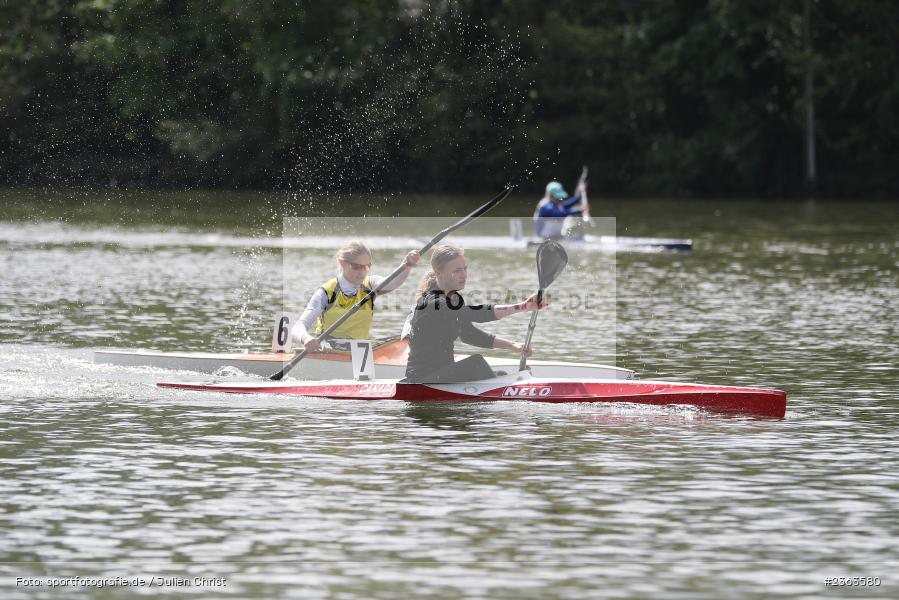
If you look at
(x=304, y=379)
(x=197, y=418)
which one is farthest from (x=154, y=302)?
(x=197, y=418)

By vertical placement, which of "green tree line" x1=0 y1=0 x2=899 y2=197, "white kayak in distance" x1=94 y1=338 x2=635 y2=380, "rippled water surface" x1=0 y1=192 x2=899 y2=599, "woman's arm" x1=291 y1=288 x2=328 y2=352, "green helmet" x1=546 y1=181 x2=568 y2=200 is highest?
"green tree line" x1=0 y1=0 x2=899 y2=197

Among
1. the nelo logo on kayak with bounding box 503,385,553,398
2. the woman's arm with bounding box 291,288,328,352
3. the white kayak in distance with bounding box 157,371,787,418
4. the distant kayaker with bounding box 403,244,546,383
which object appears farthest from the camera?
the woman's arm with bounding box 291,288,328,352

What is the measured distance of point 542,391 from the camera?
13.2 m

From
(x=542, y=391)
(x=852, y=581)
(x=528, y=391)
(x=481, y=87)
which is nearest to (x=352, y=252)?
(x=528, y=391)

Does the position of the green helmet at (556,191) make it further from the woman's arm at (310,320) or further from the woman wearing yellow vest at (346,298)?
the woman's arm at (310,320)

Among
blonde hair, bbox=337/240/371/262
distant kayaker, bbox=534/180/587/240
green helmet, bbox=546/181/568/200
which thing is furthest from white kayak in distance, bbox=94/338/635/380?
green helmet, bbox=546/181/568/200

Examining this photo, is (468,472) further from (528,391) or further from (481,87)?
(481,87)

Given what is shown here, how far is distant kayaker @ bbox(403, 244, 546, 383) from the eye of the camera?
13.1 meters

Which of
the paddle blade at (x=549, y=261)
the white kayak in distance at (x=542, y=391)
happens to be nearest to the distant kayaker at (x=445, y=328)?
the white kayak in distance at (x=542, y=391)

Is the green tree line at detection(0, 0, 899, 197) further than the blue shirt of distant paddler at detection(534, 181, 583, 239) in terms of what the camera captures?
Yes

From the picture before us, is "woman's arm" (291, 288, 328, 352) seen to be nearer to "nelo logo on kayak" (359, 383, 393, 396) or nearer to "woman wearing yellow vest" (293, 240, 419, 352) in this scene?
"woman wearing yellow vest" (293, 240, 419, 352)

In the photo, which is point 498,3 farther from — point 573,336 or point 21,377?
point 21,377

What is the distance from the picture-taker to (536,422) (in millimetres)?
12711

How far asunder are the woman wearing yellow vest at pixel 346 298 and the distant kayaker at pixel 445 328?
3.29ft
